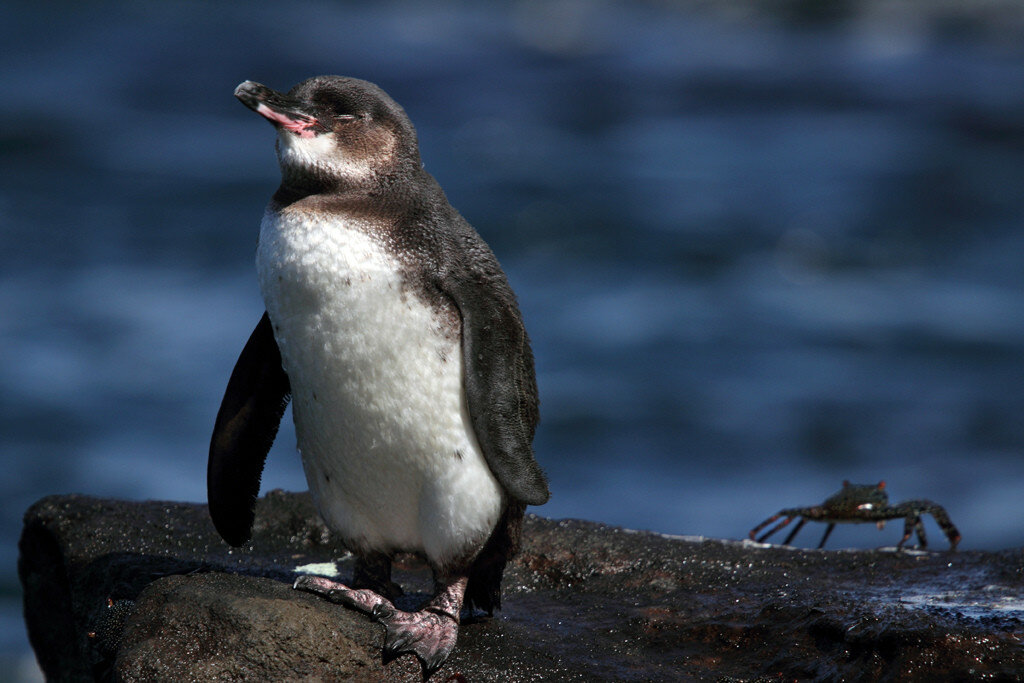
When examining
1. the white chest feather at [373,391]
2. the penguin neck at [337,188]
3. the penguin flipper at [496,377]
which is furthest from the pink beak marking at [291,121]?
the penguin flipper at [496,377]

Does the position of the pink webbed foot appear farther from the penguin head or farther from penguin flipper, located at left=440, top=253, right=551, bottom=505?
the penguin head

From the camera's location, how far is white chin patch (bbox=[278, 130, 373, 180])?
357 centimetres

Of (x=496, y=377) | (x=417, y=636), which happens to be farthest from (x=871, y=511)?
(x=417, y=636)

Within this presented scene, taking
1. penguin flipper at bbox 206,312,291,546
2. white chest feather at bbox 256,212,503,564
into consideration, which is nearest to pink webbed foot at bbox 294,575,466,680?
white chest feather at bbox 256,212,503,564

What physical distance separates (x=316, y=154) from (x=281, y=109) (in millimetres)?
159

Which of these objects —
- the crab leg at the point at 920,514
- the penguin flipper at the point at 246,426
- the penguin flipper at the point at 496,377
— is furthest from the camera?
the crab leg at the point at 920,514

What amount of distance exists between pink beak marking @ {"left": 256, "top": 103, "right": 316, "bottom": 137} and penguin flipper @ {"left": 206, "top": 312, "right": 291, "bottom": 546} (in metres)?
0.65

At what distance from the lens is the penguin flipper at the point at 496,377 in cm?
359

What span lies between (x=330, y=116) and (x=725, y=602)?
2001 millimetres

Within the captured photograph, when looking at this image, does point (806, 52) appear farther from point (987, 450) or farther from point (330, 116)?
point (330, 116)

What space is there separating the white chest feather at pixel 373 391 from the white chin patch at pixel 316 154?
0.17 m

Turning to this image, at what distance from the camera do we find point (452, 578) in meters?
3.75

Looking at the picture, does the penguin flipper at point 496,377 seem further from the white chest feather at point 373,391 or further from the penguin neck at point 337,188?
the penguin neck at point 337,188

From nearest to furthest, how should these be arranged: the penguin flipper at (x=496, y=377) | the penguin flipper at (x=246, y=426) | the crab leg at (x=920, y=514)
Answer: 1. the penguin flipper at (x=496, y=377)
2. the penguin flipper at (x=246, y=426)
3. the crab leg at (x=920, y=514)
